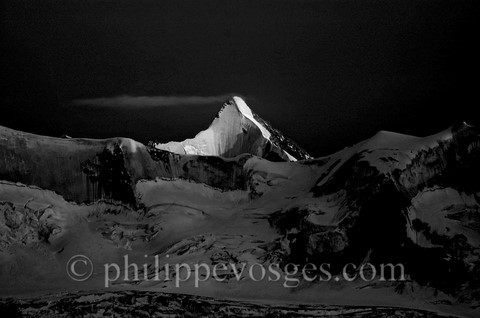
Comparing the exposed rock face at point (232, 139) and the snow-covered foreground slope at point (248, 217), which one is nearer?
the snow-covered foreground slope at point (248, 217)

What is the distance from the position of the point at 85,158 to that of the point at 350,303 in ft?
148

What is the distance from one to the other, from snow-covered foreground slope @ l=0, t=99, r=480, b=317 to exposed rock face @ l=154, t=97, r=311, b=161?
13.8m

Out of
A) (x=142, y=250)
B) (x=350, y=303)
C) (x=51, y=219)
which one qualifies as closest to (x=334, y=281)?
(x=350, y=303)

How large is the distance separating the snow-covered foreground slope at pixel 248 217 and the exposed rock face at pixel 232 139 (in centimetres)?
1377

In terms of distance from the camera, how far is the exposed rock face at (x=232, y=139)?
19188cm

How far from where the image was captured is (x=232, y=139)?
636 feet

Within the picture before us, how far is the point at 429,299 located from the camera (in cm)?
14738

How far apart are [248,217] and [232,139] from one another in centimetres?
2897
